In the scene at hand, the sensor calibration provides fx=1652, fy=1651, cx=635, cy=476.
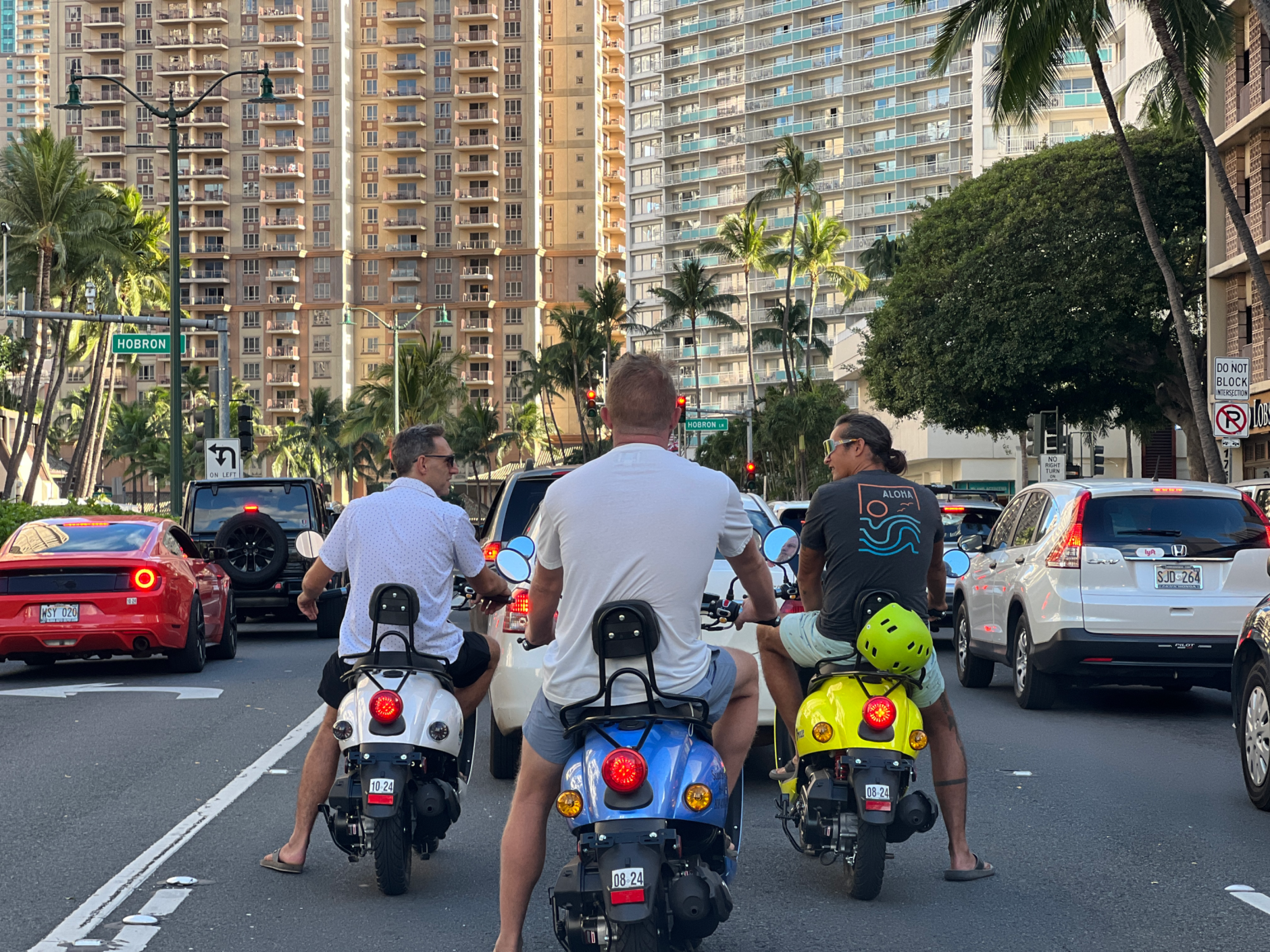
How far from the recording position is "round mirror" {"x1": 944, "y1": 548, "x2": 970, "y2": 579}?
689 centimetres

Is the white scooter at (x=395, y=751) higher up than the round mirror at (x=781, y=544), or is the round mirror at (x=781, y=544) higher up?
the round mirror at (x=781, y=544)

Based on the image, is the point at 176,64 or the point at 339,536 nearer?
the point at 339,536

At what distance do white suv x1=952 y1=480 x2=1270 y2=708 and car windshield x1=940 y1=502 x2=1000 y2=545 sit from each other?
7.20m

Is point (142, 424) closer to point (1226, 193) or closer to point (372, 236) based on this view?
point (372, 236)

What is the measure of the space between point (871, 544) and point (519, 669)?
2719mm

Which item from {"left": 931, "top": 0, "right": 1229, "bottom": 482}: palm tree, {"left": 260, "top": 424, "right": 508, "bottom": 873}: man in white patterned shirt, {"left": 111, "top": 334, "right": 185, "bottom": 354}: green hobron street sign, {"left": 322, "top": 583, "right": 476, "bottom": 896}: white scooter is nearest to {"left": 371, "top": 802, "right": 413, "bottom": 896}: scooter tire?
{"left": 322, "top": 583, "right": 476, "bottom": 896}: white scooter

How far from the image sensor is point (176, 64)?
13400cm

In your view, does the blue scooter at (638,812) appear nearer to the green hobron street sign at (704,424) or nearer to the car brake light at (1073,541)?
the car brake light at (1073,541)

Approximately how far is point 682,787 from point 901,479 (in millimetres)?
2311

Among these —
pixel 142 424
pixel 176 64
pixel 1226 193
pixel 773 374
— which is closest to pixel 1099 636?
pixel 1226 193

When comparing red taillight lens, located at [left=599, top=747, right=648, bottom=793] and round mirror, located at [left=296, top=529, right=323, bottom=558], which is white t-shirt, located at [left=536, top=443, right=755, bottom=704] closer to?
red taillight lens, located at [left=599, top=747, right=648, bottom=793]

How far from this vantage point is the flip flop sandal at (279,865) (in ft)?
21.3

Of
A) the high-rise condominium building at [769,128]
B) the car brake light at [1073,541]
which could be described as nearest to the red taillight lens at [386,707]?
the car brake light at [1073,541]

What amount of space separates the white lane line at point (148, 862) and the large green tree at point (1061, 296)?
118 feet
